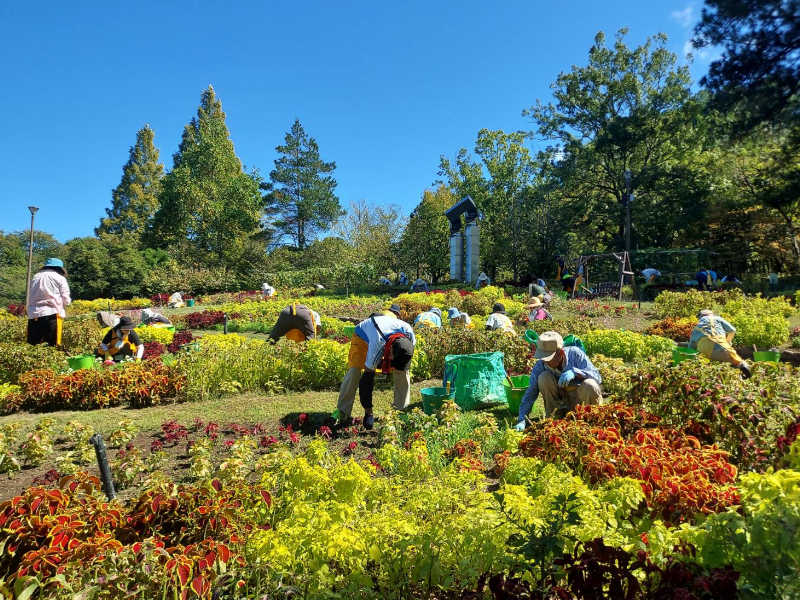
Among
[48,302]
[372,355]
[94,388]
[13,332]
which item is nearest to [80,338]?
[13,332]

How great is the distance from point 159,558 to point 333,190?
42.6 metres

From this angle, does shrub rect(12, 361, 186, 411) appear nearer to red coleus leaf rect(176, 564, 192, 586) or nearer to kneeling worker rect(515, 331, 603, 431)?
kneeling worker rect(515, 331, 603, 431)

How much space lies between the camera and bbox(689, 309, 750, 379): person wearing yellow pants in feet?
19.6

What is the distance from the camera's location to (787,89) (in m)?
11.7

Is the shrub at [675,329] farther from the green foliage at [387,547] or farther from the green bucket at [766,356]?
the green foliage at [387,547]

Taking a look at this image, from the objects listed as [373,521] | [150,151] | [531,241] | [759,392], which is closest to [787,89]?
[759,392]

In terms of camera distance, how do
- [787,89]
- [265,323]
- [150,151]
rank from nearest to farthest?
[787,89] → [265,323] → [150,151]

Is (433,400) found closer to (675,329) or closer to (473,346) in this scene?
(473,346)

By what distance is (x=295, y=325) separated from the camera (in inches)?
313

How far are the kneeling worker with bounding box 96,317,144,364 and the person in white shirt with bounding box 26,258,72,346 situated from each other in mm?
761

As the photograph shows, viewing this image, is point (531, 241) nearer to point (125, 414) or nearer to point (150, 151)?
point (125, 414)

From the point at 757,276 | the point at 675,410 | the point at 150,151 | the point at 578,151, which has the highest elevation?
the point at 150,151

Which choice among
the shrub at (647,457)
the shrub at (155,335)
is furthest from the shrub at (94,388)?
the shrub at (647,457)

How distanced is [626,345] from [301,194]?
1458 inches
